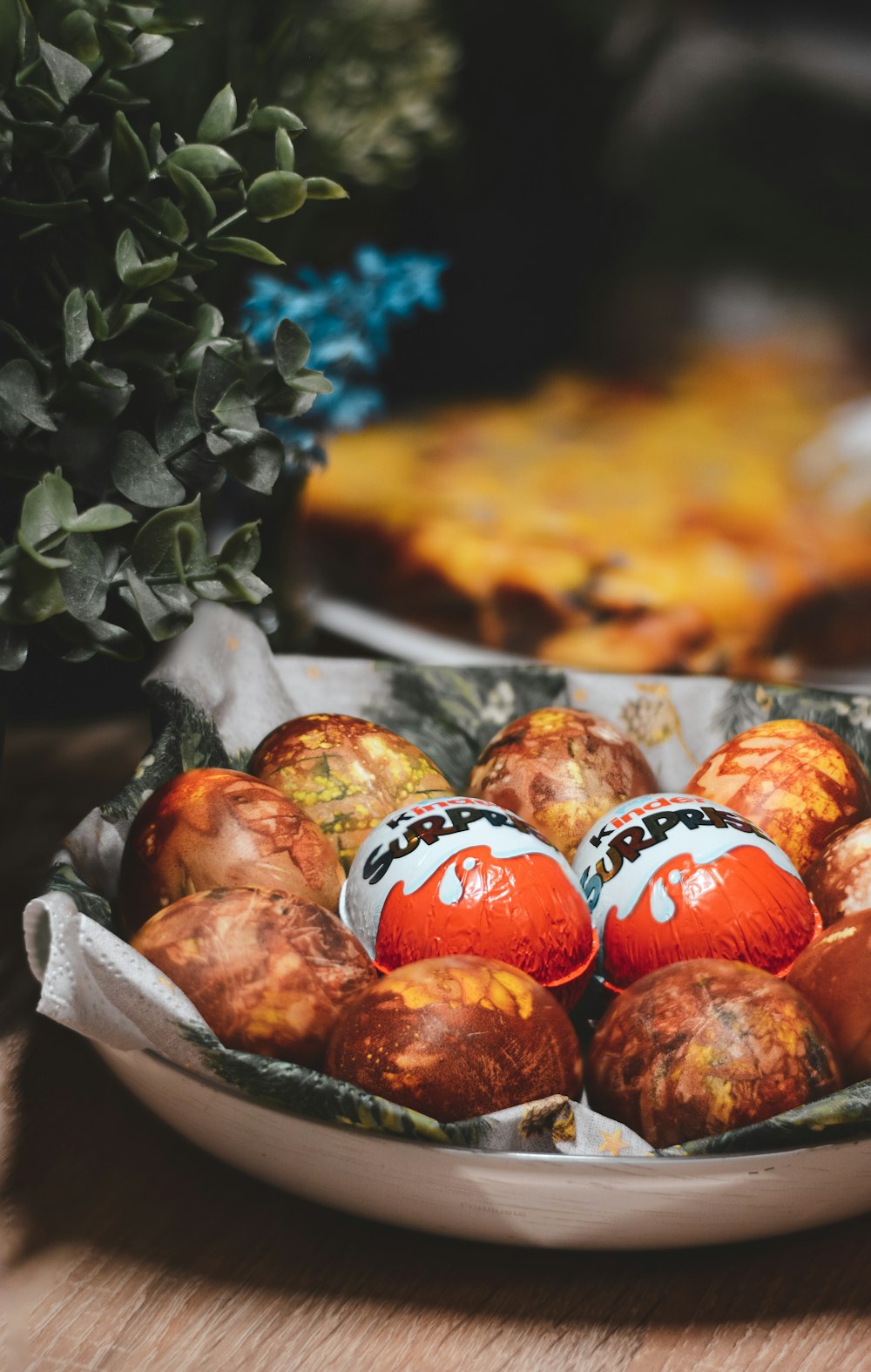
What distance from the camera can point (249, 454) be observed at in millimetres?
593

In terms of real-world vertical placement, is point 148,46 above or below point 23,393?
above

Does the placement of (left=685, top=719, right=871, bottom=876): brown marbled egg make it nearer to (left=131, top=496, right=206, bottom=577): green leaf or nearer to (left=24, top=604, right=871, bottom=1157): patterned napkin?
(left=24, top=604, right=871, bottom=1157): patterned napkin

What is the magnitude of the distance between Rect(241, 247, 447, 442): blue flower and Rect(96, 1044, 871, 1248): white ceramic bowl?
606 mm

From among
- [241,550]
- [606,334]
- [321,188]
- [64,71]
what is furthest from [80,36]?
[606,334]

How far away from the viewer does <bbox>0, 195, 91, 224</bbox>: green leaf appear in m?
0.53

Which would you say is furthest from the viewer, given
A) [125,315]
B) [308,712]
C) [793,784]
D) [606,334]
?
[606,334]

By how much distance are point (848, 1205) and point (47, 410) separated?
1.58 feet

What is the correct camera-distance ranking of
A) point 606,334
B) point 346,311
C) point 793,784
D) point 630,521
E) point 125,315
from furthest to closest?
point 606,334
point 630,521
point 346,311
point 793,784
point 125,315

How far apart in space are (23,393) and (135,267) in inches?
3.0

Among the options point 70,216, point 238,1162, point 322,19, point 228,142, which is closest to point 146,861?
point 238,1162

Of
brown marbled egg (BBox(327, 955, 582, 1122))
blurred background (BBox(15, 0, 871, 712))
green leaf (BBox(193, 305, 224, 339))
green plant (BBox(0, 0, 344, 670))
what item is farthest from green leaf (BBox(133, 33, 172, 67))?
blurred background (BBox(15, 0, 871, 712))

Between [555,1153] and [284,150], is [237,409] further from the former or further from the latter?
[555,1153]

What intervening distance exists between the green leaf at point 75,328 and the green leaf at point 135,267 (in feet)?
0.07

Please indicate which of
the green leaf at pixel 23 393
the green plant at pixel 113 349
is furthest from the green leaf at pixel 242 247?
the green leaf at pixel 23 393
